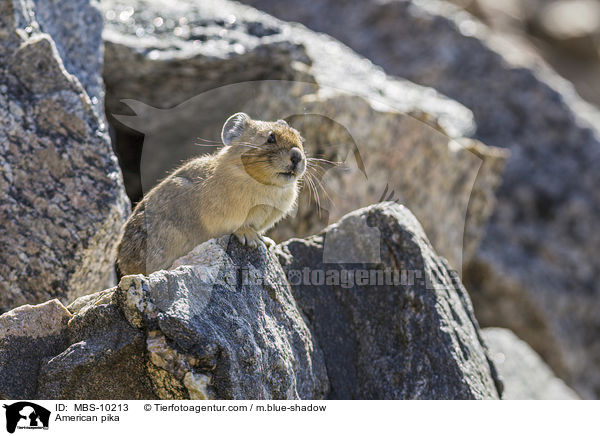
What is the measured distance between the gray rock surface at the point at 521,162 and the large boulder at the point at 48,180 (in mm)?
7156

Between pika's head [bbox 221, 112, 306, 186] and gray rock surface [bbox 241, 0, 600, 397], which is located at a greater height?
pika's head [bbox 221, 112, 306, 186]

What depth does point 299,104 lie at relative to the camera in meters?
8.58

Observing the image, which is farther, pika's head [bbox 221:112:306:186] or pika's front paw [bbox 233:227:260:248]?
pika's head [bbox 221:112:306:186]

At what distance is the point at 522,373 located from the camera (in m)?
9.19

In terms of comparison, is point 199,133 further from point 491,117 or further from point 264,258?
point 491,117

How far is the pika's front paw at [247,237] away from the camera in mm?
5305

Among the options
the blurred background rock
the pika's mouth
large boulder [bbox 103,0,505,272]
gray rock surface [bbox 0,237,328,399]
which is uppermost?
the pika's mouth

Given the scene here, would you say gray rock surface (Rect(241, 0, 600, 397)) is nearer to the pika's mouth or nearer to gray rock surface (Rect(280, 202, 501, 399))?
gray rock surface (Rect(280, 202, 501, 399))

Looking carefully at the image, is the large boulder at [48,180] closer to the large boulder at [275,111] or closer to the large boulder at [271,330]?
the large boulder at [271,330]

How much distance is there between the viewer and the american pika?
579 centimetres
